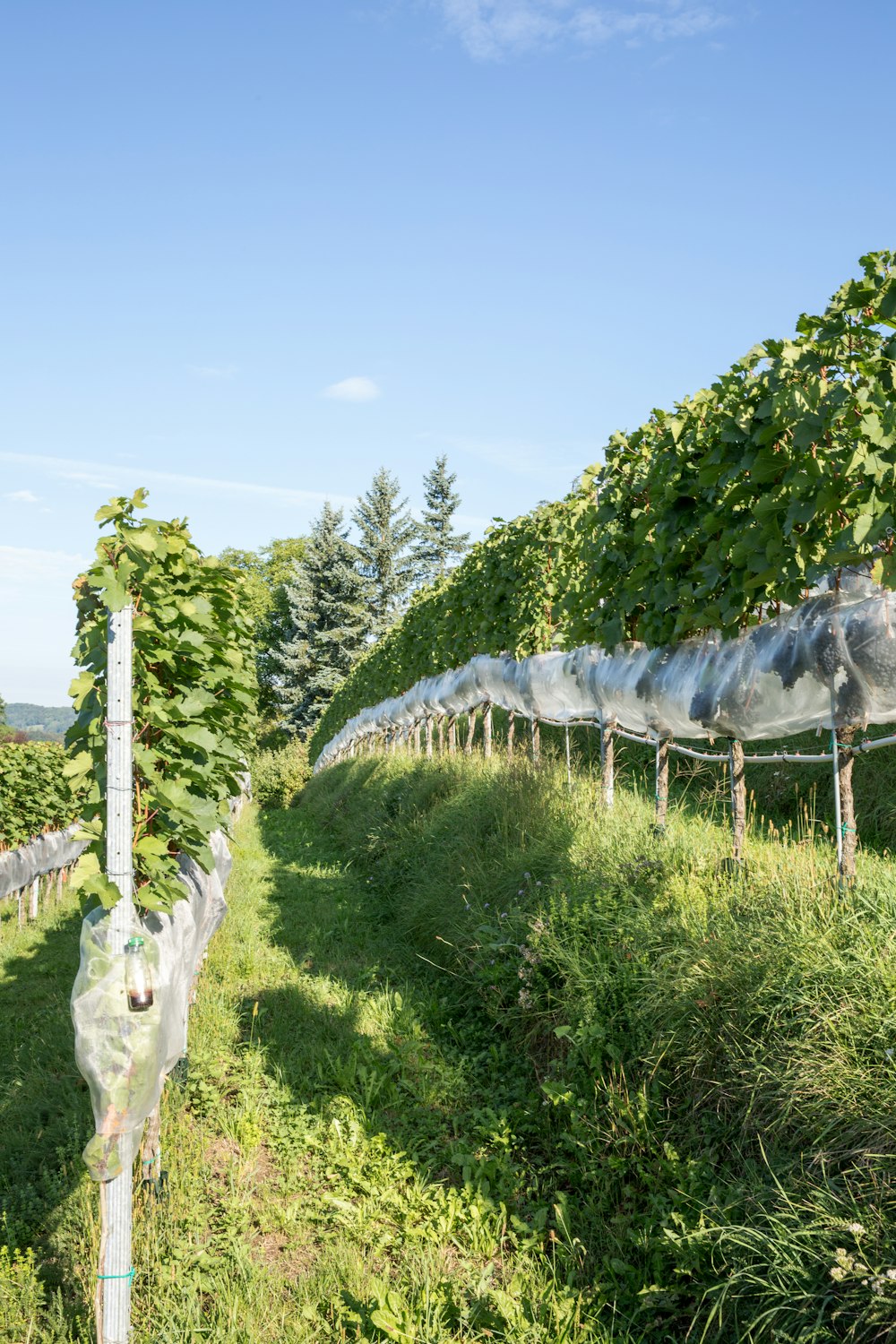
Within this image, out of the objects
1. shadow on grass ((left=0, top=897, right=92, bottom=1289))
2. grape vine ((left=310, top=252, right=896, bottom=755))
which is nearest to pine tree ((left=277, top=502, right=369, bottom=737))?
grape vine ((left=310, top=252, right=896, bottom=755))

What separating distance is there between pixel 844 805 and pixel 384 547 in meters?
45.9

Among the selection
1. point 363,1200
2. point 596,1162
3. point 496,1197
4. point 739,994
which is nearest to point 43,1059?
point 363,1200

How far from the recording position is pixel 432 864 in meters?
8.41

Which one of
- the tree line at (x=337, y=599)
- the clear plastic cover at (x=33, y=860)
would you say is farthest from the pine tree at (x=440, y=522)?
the clear plastic cover at (x=33, y=860)

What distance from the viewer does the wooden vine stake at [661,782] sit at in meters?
6.31

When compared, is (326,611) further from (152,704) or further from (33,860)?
(152,704)

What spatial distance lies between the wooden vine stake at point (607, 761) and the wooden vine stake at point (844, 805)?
8.72 ft

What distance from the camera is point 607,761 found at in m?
7.58

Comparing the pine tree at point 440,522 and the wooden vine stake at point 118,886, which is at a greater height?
the pine tree at point 440,522

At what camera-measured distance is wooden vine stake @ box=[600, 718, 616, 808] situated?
285 inches

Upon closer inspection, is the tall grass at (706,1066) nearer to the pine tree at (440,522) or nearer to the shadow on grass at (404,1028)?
the shadow on grass at (404,1028)

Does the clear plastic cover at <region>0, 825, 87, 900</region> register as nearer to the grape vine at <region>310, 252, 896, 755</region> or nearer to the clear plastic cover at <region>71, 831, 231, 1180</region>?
the grape vine at <region>310, 252, 896, 755</region>

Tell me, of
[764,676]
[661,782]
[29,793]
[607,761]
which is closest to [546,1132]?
[764,676]

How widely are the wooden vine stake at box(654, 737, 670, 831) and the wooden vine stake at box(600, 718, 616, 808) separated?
557 millimetres
